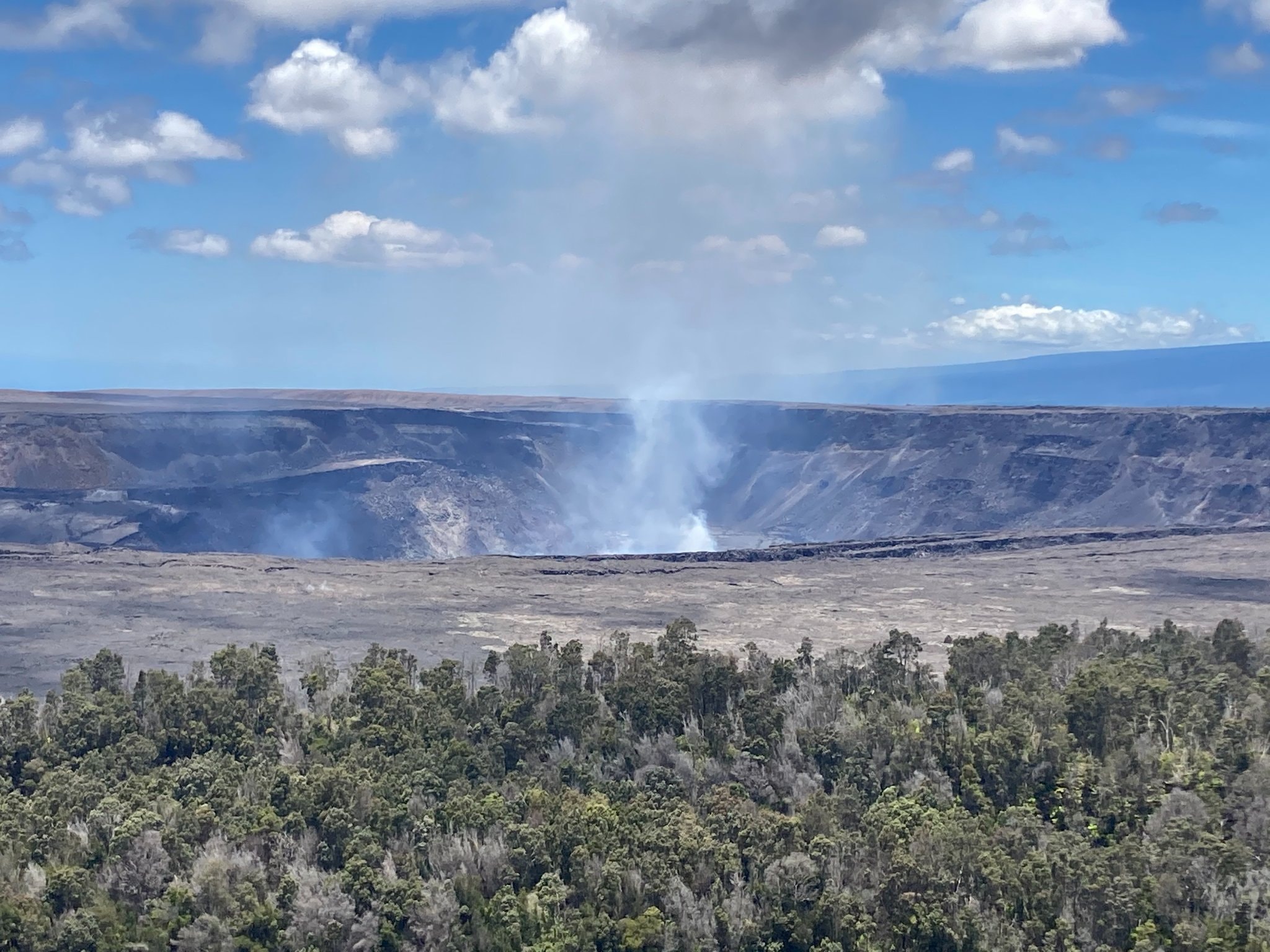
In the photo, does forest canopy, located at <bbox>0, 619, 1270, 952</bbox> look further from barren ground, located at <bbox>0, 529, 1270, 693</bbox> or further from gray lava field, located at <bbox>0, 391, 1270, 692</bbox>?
barren ground, located at <bbox>0, 529, 1270, 693</bbox>

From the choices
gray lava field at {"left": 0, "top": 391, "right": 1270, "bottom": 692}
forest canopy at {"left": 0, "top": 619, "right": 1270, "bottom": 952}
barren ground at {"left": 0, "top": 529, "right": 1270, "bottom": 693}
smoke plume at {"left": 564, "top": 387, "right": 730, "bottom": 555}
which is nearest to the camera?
forest canopy at {"left": 0, "top": 619, "right": 1270, "bottom": 952}

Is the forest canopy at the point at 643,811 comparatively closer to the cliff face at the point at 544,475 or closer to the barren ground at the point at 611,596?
the barren ground at the point at 611,596

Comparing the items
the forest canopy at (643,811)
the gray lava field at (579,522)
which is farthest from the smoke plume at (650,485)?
the forest canopy at (643,811)

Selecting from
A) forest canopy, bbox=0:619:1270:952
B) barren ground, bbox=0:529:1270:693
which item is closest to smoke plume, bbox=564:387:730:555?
barren ground, bbox=0:529:1270:693

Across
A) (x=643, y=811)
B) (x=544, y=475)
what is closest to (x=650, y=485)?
(x=544, y=475)

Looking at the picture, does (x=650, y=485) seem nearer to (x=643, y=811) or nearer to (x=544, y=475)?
(x=544, y=475)

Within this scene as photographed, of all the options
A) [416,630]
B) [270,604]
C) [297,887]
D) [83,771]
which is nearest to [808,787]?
[297,887]
